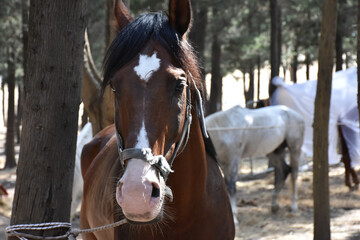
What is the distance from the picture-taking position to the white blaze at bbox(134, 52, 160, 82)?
7.85ft

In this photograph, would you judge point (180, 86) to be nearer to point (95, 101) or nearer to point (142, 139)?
point (142, 139)

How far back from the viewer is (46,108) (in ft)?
9.07

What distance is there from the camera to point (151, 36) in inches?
103

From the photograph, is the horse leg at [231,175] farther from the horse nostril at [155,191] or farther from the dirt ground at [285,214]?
the horse nostril at [155,191]

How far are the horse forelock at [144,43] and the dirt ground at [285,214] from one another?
5.59 meters

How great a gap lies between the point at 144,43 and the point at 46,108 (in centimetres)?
68

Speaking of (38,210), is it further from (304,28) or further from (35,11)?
(304,28)

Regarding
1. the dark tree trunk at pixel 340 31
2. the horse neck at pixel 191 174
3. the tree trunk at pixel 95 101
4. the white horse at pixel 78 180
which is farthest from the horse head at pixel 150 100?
the dark tree trunk at pixel 340 31

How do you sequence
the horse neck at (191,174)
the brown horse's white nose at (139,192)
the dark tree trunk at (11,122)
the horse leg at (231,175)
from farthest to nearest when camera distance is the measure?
the dark tree trunk at (11,122) → the horse leg at (231,175) → the horse neck at (191,174) → the brown horse's white nose at (139,192)

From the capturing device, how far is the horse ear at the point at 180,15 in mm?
2678

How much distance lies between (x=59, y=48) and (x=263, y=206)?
8.49 metres

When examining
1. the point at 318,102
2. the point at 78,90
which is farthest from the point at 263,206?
the point at 78,90

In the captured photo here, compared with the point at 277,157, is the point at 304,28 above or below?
above

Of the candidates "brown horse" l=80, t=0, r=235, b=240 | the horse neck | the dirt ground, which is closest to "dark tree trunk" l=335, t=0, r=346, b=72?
the dirt ground
